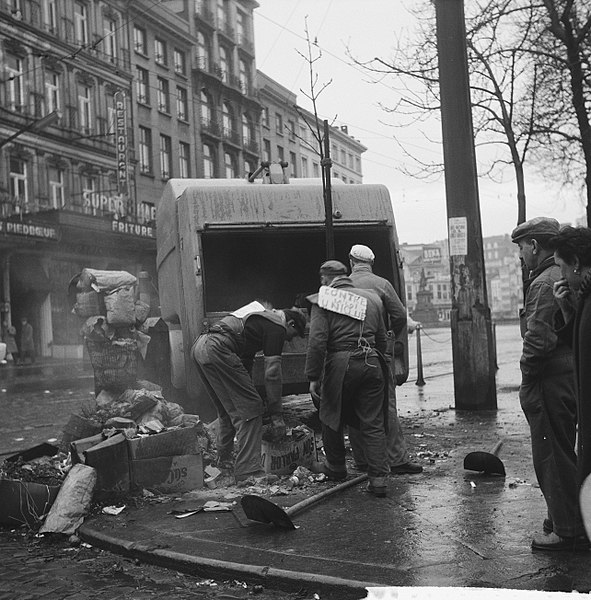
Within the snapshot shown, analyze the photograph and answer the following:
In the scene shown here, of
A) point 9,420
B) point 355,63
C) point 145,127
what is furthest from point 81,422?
point 145,127

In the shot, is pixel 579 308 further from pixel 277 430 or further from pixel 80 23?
pixel 80 23

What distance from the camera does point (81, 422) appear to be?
23.3ft

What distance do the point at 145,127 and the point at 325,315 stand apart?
34585 millimetres

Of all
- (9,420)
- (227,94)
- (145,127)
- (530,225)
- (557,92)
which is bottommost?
(9,420)

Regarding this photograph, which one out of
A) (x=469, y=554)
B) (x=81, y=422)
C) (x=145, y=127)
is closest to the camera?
(x=469, y=554)

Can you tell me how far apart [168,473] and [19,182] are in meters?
27.3

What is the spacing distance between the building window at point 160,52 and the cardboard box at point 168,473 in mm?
36758

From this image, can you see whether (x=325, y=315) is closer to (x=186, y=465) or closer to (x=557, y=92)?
(x=186, y=465)

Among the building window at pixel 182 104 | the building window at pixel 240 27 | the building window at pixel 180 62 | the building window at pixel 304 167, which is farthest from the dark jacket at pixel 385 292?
the building window at pixel 304 167

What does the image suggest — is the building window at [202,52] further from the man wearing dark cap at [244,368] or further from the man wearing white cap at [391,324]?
the man wearing dark cap at [244,368]

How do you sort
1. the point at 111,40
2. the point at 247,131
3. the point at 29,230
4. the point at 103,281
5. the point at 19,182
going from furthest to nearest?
the point at 247,131, the point at 111,40, the point at 19,182, the point at 29,230, the point at 103,281

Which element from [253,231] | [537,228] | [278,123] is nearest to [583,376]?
[537,228]

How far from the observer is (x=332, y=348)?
6.15 metres

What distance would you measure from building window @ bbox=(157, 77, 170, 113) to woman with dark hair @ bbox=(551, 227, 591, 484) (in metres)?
38.2
